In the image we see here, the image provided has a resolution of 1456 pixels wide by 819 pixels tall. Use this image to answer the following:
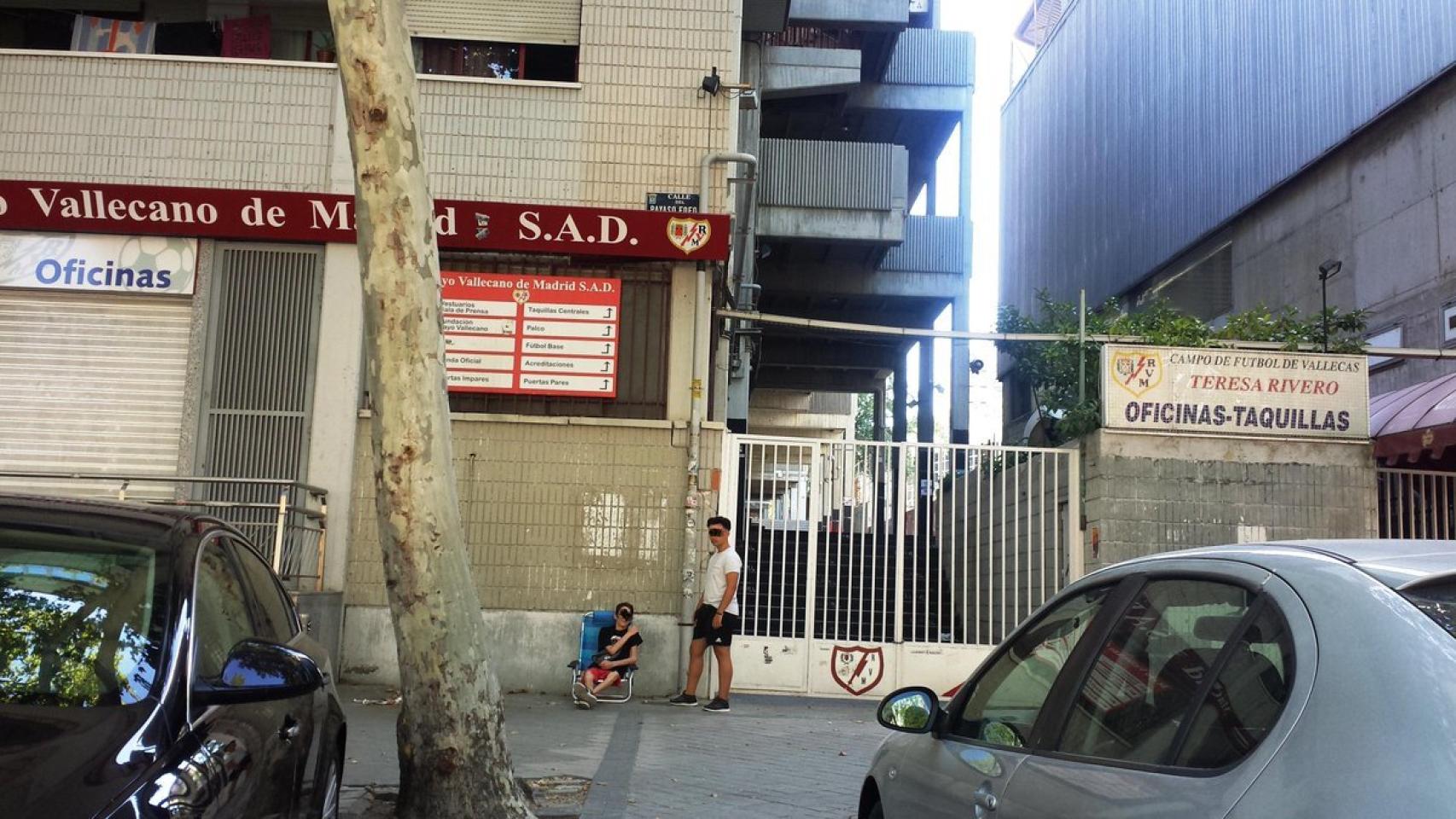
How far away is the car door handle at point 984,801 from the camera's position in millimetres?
3102

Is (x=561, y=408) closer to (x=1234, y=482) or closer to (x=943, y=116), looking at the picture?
(x=1234, y=482)

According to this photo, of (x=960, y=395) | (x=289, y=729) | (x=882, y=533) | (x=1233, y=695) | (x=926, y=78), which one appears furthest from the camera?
(x=960, y=395)

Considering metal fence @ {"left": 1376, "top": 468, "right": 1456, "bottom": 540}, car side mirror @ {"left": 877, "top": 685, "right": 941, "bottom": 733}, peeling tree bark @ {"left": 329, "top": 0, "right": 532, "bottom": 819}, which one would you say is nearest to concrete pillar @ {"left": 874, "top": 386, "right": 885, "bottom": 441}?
metal fence @ {"left": 1376, "top": 468, "right": 1456, "bottom": 540}

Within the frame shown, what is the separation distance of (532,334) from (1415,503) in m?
8.44

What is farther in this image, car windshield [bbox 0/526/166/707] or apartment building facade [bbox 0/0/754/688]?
apartment building facade [bbox 0/0/754/688]

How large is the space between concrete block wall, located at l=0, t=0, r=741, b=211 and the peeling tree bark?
233 inches

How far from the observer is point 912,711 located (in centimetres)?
382

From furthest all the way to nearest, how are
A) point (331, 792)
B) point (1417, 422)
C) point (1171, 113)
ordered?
point (1171, 113), point (1417, 422), point (331, 792)

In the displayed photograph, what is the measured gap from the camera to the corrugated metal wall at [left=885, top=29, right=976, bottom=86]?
22.9 meters

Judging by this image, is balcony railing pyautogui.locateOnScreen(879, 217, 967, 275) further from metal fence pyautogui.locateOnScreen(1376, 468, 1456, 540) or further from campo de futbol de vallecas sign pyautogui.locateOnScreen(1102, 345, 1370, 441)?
campo de futbol de vallecas sign pyautogui.locateOnScreen(1102, 345, 1370, 441)

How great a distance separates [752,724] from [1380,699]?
836 cm

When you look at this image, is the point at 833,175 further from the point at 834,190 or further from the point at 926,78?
the point at 926,78

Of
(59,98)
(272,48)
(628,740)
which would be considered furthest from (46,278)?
(628,740)

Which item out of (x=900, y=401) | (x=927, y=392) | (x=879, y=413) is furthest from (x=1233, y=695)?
(x=879, y=413)
